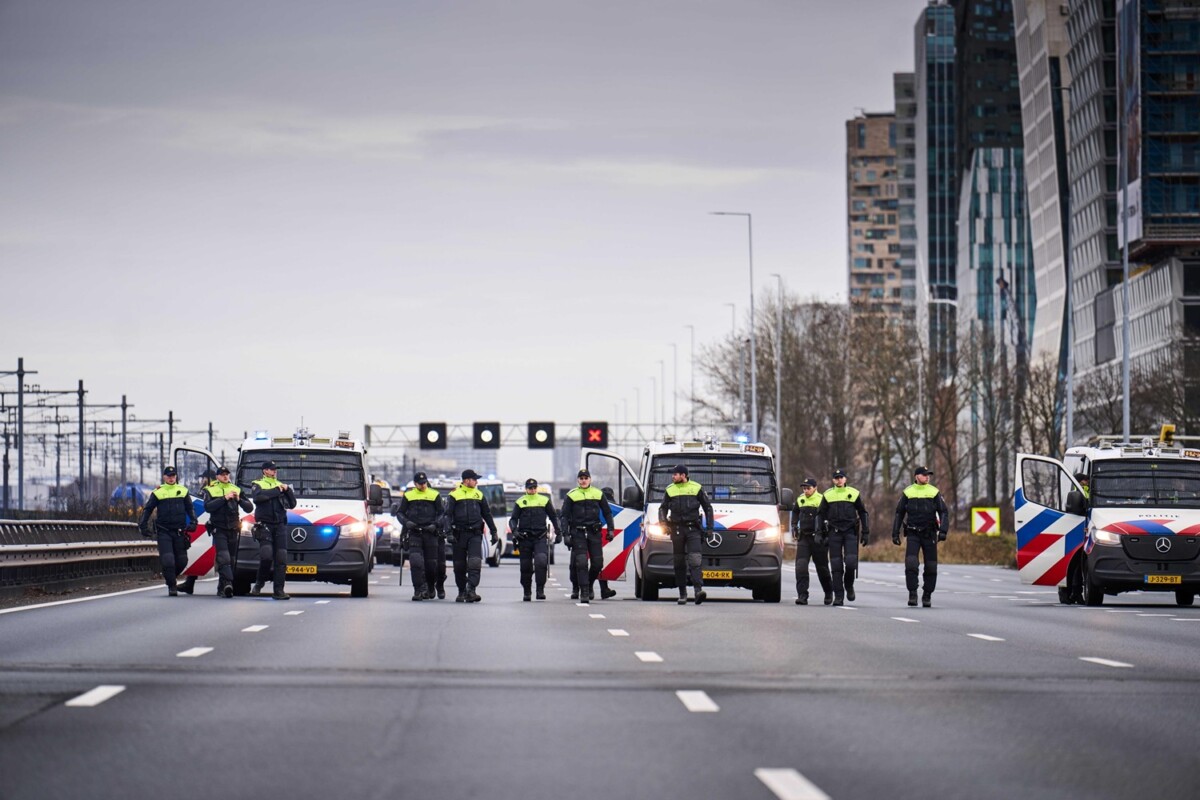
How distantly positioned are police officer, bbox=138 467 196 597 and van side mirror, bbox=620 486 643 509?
6070 mm

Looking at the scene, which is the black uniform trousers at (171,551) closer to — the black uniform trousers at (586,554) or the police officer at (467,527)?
the police officer at (467,527)

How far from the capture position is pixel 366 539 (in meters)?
30.6

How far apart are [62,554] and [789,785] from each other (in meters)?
26.3

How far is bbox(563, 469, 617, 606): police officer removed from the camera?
94.8 ft

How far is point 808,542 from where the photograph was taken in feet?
97.0

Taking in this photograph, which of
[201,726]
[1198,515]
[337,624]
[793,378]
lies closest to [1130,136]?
[793,378]

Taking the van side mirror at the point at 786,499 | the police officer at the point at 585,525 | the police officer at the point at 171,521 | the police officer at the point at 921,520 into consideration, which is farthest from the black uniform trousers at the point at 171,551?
the police officer at the point at 921,520

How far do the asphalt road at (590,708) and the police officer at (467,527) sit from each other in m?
5.40

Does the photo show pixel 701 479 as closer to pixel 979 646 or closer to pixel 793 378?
pixel 979 646

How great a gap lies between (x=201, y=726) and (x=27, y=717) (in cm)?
106

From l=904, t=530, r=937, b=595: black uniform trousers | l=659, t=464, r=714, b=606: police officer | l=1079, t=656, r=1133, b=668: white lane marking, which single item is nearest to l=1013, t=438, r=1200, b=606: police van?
l=904, t=530, r=937, b=595: black uniform trousers

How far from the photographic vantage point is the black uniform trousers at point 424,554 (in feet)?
96.6

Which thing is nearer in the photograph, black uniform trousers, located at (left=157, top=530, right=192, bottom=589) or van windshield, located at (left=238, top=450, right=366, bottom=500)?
black uniform trousers, located at (left=157, top=530, right=192, bottom=589)

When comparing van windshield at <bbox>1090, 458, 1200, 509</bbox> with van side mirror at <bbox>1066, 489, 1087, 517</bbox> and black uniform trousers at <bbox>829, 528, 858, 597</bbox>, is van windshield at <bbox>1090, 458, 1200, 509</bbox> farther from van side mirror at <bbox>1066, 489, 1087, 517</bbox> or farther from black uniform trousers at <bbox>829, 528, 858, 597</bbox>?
black uniform trousers at <bbox>829, 528, 858, 597</bbox>
